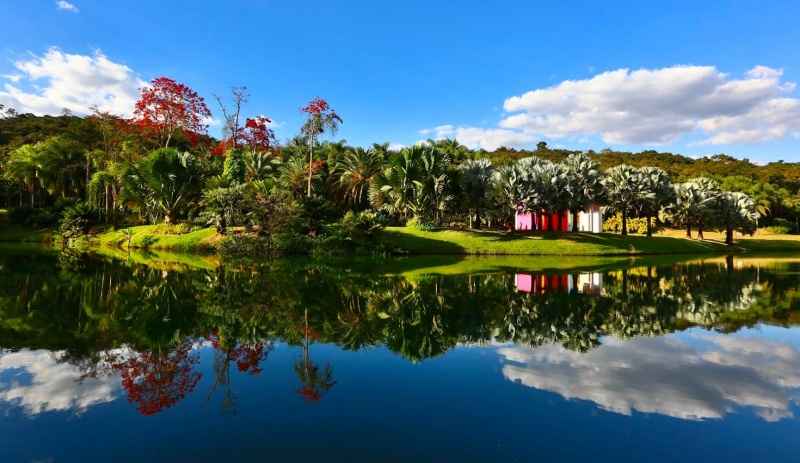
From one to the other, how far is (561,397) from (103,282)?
55.7 ft

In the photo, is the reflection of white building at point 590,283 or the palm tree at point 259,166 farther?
the palm tree at point 259,166

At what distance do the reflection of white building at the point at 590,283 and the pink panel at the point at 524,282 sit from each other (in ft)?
6.07

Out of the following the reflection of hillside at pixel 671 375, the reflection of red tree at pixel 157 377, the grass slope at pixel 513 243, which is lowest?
the reflection of hillside at pixel 671 375

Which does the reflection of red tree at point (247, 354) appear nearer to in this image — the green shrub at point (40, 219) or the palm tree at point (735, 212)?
the green shrub at point (40, 219)

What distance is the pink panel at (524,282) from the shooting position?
16.4m

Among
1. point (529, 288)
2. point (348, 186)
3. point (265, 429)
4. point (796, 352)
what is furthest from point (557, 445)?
point (348, 186)

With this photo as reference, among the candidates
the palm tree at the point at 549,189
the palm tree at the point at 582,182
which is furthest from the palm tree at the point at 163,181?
the palm tree at the point at 582,182

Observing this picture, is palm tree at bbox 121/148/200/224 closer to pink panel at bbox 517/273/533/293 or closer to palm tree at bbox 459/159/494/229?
palm tree at bbox 459/159/494/229

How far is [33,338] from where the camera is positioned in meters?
8.98

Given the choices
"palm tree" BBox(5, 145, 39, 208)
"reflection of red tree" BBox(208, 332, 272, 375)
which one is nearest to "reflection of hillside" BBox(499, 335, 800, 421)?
"reflection of red tree" BBox(208, 332, 272, 375)

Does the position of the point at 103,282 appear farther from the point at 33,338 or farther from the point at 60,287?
the point at 33,338

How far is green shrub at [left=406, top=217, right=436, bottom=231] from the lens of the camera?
37734 millimetres

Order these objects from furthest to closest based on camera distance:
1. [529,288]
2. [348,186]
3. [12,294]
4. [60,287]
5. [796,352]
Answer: [348,186]
[529,288]
[60,287]
[12,294]
[796,352]

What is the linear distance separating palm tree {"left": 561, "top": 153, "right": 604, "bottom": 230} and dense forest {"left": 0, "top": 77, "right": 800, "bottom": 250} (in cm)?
13
